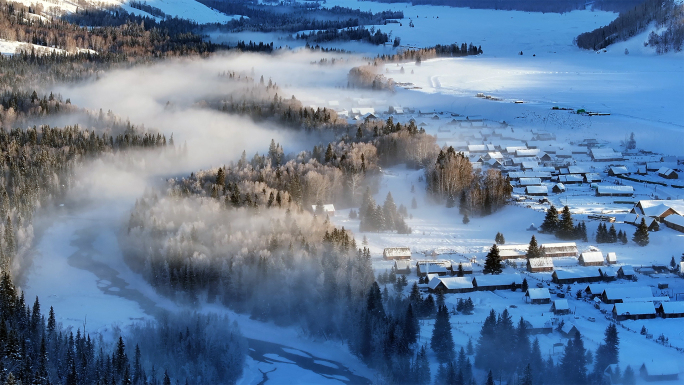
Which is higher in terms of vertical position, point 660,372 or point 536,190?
point 536,190

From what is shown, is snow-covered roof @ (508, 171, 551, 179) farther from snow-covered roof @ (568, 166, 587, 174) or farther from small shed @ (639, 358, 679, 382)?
small shed @ (639, 358, 679, 382)

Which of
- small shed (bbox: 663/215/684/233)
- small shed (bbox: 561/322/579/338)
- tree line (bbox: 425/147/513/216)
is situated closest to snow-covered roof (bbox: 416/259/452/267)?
small shed (bbox: 561/322/579/338)

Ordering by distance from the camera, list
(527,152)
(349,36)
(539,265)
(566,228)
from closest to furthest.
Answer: (539,265)
(566,228)
(527,152)
(349,36)

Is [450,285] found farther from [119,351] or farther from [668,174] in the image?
[668,174]

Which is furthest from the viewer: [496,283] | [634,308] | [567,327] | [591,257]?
[591,257]

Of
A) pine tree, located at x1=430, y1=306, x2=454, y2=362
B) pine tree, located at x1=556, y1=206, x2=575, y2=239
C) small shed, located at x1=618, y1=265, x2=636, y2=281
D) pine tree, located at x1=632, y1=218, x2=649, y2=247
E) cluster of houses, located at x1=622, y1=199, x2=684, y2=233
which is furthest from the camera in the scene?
cluster of houses, located at x1=622, y1=199, x2=684, y2=233

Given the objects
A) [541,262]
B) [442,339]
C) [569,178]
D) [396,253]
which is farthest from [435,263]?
[569,178]

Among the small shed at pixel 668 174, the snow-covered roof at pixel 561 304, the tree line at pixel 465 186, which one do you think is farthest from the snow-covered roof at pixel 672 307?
the small shed at pixel 668 174

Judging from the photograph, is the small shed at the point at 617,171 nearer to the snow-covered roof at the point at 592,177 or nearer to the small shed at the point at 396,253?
the snow-covered roof at the point at 592,177
